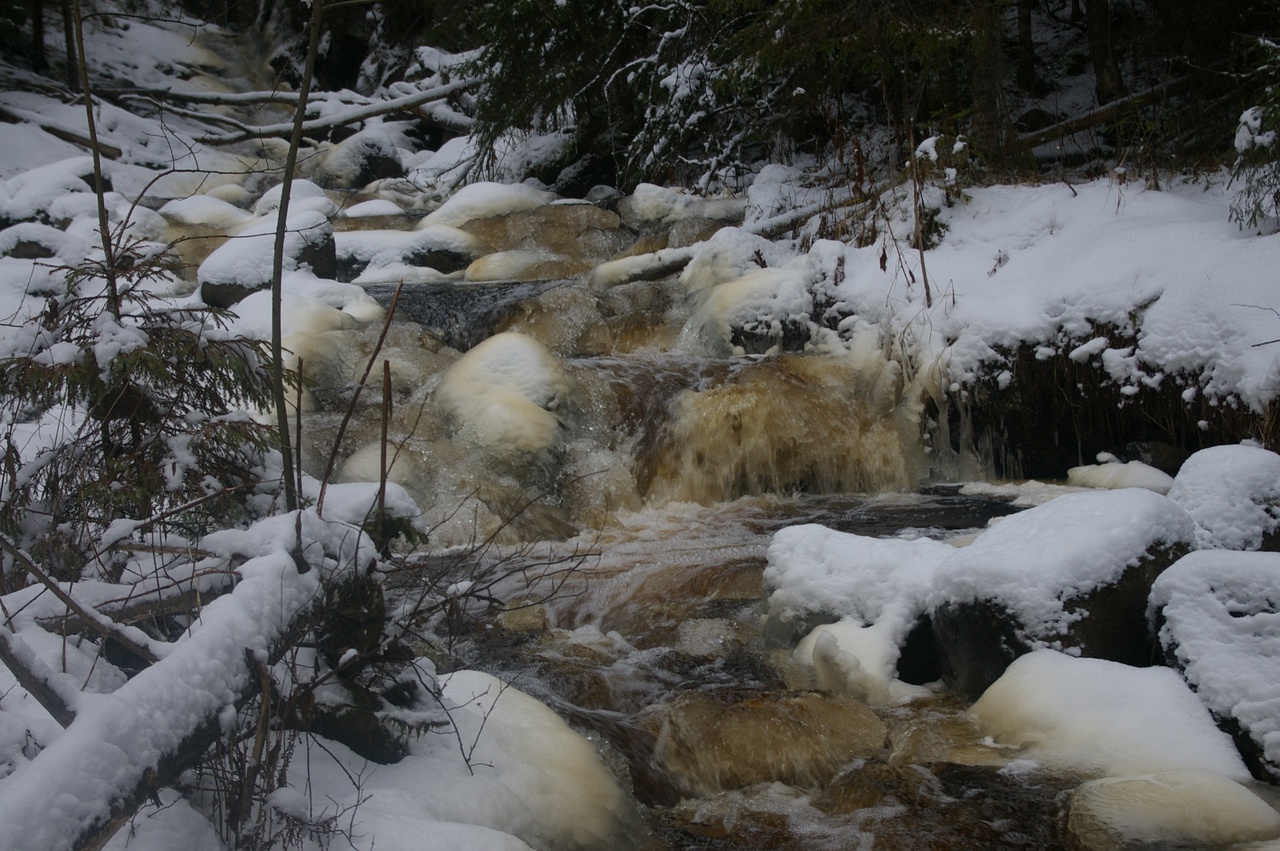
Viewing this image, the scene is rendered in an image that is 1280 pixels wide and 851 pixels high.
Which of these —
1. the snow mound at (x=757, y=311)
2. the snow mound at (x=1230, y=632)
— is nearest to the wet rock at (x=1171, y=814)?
the snow mound at (x=1230, y=632)

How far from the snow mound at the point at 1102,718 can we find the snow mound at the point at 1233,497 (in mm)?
1019

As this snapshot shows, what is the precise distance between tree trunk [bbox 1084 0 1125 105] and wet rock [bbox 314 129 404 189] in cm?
1062

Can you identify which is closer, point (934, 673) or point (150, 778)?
point (150, 778)

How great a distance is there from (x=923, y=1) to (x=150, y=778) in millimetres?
8746

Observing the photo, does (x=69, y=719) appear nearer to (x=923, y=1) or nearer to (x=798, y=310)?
(x=798, y=310)

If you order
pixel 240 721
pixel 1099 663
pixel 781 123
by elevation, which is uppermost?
pixel 781 123

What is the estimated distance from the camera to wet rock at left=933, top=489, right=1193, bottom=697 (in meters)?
3.11

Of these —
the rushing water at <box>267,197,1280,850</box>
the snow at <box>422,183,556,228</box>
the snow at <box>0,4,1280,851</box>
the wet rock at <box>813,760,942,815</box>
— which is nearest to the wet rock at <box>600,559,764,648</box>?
the rushing water at <box>267,197,1280,850</box>

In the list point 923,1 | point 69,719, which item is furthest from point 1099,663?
point 923,1

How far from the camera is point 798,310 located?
757cm

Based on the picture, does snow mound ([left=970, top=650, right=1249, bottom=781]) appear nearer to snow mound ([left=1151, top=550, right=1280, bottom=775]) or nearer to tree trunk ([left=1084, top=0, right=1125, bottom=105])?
snow mound ([left=1151, top=550, right=1280, bottom=775])

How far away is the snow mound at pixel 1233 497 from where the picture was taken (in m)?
3.66

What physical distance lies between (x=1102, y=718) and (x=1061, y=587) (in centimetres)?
51

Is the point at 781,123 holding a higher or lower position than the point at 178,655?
higher
